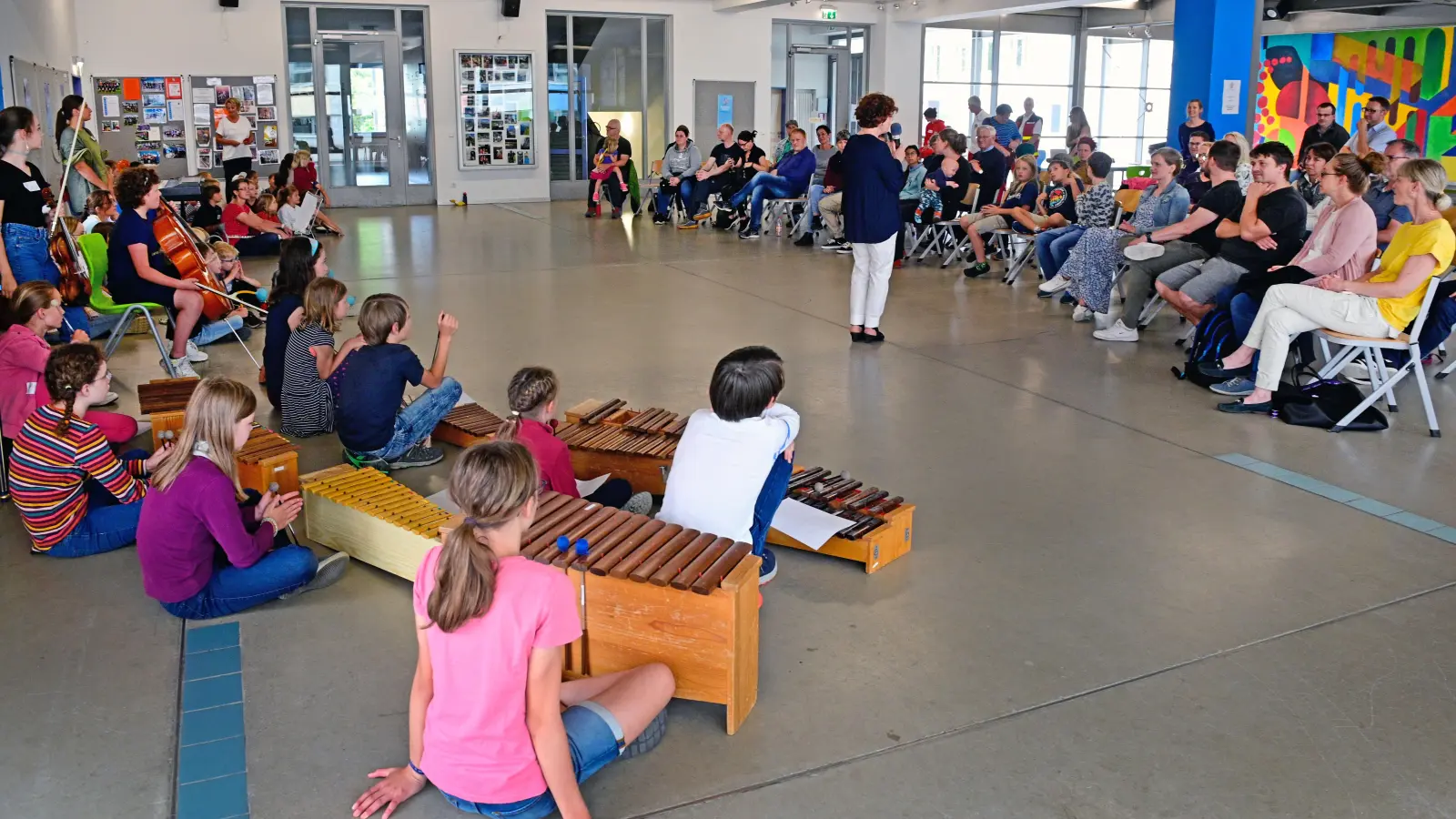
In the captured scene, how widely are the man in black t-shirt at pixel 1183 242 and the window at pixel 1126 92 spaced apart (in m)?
17.6

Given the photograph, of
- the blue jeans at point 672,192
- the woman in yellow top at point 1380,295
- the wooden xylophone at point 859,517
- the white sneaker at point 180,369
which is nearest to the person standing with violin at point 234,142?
Result: the blue jeans at point 672,192

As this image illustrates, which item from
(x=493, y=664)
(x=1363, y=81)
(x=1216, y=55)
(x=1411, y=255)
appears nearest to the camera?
(x=493, y=664)

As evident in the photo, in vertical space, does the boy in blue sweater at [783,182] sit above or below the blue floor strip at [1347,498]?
above

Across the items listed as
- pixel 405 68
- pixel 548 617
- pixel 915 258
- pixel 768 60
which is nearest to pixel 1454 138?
pixel 768 60

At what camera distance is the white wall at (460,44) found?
16.3 meters

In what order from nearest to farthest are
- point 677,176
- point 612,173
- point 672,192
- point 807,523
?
1. point 807,523
2. point 672,192
3. point 677,176
4. point 612,173

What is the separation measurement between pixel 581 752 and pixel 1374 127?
13853 millimetres

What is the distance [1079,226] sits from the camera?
30.4ft

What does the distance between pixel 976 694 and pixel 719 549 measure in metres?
0.82

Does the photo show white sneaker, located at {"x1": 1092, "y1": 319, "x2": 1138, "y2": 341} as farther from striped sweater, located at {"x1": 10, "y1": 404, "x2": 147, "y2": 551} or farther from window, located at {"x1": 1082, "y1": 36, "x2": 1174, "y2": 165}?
window, located at {"x1": 1082, "y1": 36, "x2": 1174, "y2": 165}

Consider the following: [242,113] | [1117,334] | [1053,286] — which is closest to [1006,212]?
[1053,286]

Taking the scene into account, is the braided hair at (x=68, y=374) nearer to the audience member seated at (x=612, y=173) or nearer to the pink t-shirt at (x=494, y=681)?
the pink t-shirt at (x=494, y=681)

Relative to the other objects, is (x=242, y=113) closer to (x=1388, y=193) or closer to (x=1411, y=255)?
(x=1388, y=193)

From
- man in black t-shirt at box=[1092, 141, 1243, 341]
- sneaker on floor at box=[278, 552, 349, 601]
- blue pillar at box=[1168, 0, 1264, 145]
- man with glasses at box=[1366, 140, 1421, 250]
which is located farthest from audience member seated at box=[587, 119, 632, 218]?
sneaker on floor at box=[278, 552, 349, 601]
